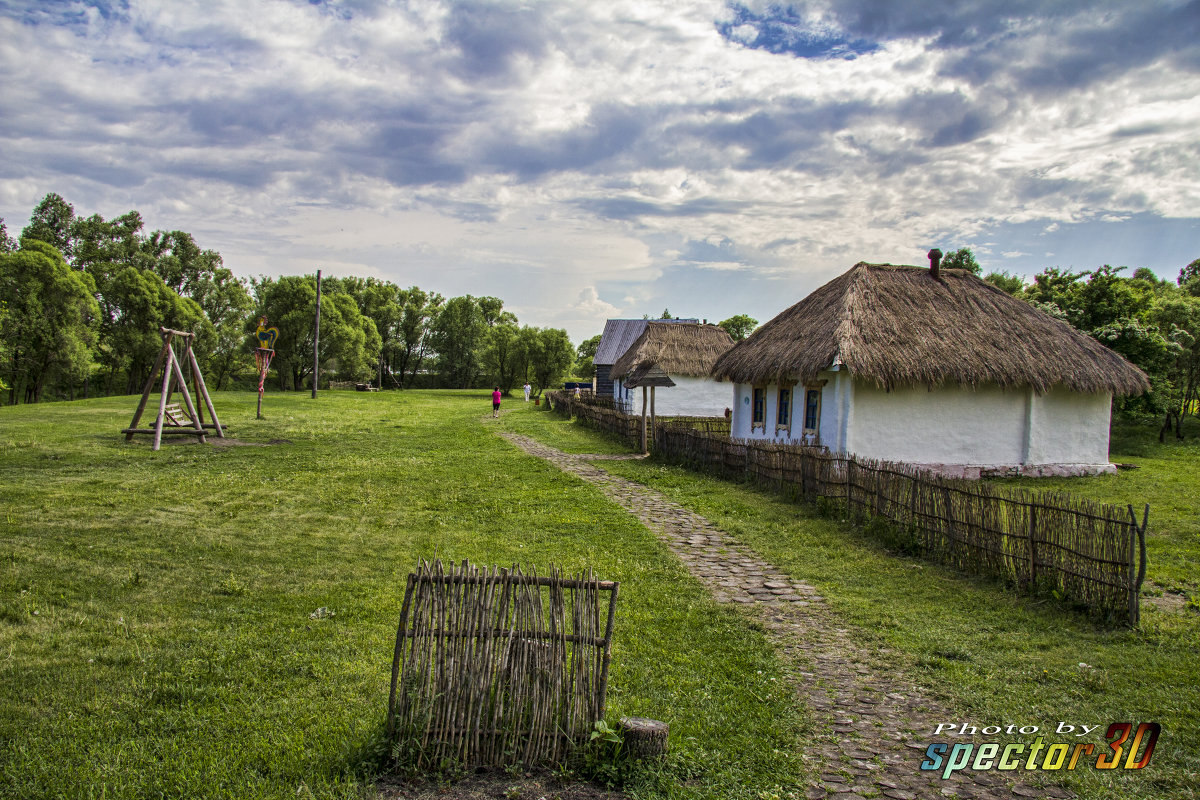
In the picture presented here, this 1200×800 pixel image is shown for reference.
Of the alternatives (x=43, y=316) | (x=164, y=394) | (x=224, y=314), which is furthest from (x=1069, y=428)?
(x=224, y=314)

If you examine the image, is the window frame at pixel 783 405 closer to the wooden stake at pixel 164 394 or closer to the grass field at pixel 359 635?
the grass field at pixel 359 635

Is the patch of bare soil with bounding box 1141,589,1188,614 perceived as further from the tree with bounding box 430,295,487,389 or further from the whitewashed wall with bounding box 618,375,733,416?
the tree with bounding box 430,295,487,389

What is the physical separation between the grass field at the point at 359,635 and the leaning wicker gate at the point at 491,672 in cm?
42

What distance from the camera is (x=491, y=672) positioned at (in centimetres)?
411

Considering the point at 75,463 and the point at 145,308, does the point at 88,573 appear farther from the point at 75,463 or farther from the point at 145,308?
the point at 145,308

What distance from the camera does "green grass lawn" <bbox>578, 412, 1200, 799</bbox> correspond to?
15.2 ft

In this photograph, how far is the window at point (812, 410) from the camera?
17.0 m

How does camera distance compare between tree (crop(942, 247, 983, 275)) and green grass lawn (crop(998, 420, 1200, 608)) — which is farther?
tree (crop(942, 247, 983, 275))

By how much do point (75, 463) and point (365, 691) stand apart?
11.9 meters

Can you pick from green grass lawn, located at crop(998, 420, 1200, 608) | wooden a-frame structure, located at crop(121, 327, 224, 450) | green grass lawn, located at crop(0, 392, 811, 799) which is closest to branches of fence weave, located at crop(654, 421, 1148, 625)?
green grass lawn, located at crop(998, 420, 1200, 608)

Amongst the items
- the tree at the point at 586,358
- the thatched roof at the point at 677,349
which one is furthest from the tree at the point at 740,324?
the thatched roof at the point at 677,349

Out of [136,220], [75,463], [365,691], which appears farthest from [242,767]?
[136,220]

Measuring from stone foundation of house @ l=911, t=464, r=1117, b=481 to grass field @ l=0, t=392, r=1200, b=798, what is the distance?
4.22 metres

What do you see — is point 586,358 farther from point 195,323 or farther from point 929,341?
point 929,341
